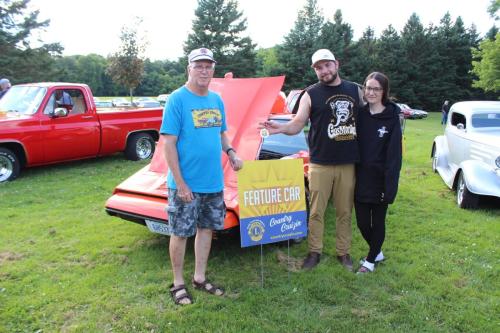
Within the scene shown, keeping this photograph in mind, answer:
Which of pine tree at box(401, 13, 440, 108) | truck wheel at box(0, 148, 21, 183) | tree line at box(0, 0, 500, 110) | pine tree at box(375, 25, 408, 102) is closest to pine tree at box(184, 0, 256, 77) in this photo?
tree line at box(0, 0, 500, 110)

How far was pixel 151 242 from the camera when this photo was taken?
15.3 feet

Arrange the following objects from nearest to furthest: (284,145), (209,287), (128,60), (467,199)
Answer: (209,287)
(284,145)
(467,199)
(128,60)

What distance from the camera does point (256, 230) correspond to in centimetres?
359

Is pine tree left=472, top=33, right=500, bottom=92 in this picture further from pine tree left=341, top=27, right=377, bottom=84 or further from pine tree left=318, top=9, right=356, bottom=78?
pine tree left=318, top=9, right=356, bottom=78

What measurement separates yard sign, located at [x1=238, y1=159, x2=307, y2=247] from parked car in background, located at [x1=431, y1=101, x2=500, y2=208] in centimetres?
346

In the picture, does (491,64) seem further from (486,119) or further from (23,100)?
(23,100)

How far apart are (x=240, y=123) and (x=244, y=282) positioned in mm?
1834

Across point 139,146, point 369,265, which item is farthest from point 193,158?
point 139,146

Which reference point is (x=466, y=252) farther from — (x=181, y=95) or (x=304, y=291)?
(x=181, y=95)

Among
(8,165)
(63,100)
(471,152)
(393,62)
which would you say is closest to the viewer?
(471,152)

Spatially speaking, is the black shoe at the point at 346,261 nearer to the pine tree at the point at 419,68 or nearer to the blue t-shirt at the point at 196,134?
the blue t-shirt at the point at 196,134

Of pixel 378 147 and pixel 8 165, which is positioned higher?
pixel 378 147

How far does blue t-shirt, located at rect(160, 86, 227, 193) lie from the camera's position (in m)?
3.09

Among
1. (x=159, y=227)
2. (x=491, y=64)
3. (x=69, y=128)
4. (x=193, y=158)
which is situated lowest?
(x=159, y=227)
